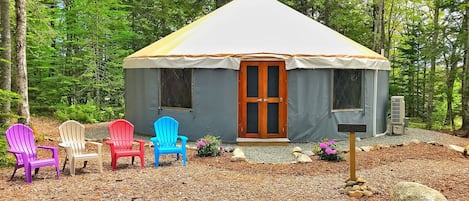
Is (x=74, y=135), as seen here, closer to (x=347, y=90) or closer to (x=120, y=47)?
(x=347, y=90)

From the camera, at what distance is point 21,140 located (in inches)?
199

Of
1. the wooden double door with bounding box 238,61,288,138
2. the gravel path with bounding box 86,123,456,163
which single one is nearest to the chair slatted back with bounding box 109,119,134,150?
the gravel path with bounding box 86,123,456,163

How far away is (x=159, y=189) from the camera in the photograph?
449 cm

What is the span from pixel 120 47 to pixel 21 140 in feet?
34.9

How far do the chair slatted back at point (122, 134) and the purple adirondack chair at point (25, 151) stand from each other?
3.25 ft

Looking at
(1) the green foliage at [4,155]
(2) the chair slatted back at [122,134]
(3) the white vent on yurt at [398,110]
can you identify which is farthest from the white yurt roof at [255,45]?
(1) the green foliage at [4,155]

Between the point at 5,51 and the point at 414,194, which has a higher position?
the point at 5,51

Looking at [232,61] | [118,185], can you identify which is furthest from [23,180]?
[232,61]

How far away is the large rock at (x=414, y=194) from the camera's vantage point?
12.0ft

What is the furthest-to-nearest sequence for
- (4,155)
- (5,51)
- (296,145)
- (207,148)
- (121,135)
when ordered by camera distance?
(5,51) < (296,145) < (207,148) < (121,135) < (4,155)

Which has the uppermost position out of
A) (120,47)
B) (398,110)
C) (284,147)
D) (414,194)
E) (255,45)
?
(120,47)

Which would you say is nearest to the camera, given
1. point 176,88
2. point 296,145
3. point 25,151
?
point 25,151

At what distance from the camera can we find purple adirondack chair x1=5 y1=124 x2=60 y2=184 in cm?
476

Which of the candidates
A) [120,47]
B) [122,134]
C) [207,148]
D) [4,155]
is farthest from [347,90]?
[120,47]
